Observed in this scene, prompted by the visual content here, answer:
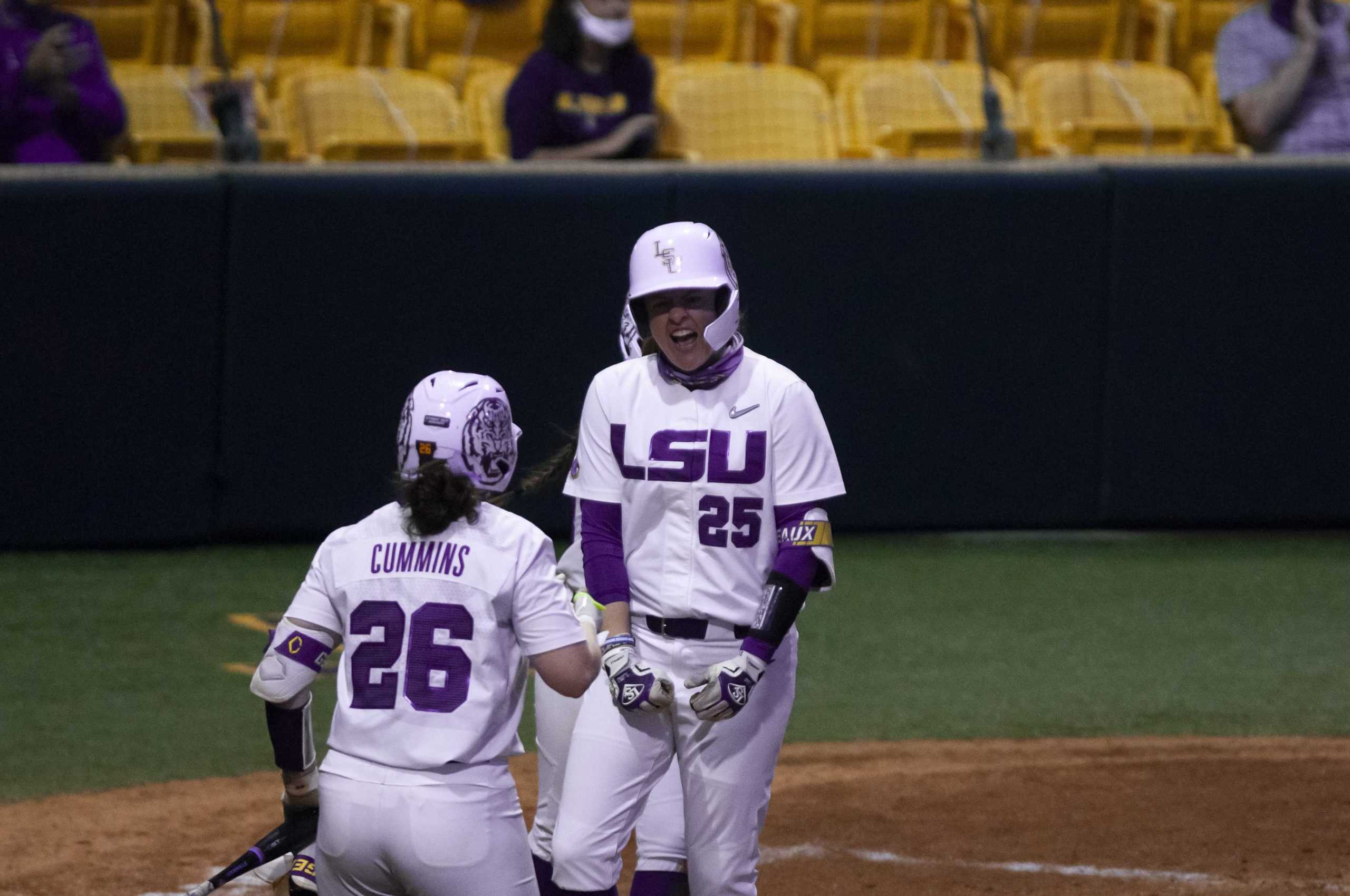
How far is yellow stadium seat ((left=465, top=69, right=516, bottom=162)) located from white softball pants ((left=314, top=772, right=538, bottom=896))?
265 inches

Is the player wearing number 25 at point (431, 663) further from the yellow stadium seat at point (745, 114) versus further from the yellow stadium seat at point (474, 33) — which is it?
the yellow stadium seat at point (474, 33)

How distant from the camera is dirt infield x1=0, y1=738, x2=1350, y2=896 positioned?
4.93 metres

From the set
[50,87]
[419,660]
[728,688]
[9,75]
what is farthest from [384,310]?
[419,660]

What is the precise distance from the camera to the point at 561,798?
4227 mm

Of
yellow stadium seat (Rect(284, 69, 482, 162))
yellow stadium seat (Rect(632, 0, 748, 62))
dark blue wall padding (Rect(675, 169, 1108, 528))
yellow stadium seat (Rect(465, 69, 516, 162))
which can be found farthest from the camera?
yellow stadium seat (Rect(632, 0, 748, 62))

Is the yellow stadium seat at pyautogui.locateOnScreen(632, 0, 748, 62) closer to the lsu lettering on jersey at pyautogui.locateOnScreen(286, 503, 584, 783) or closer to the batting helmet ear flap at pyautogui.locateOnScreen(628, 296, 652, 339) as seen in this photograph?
the batting helmet ear flap at pyautogui.locateOnScreen(628, 296, 652, 339)

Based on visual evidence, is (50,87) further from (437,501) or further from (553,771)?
(437,501)

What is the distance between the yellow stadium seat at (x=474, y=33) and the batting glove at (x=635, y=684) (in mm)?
7774

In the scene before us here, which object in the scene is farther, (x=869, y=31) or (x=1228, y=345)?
(x=869, y=31)

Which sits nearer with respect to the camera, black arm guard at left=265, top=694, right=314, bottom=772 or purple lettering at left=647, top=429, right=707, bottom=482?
black arm guard at left=265, top=694, right=314, bottom=772

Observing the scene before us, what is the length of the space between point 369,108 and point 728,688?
6706 mm

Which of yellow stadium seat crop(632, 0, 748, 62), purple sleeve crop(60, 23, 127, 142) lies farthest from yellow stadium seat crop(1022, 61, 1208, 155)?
purple sleeve crop(60, 23, 127, 142)

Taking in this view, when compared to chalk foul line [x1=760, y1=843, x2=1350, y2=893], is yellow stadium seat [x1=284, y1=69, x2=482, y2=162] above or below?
above

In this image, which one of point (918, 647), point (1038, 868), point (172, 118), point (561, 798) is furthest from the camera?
point (172, 118)
